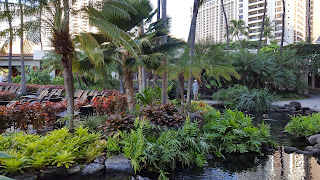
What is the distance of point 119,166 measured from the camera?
5.46 metres

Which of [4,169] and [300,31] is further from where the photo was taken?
[300,31]

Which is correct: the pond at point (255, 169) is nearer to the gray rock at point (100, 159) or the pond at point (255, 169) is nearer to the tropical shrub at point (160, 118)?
the gray rock at point (100, 159)

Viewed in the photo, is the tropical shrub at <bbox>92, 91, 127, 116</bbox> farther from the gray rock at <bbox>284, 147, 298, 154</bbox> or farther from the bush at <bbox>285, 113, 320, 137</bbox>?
the bush at <bbox>285, 113, 320, 137</bbox>

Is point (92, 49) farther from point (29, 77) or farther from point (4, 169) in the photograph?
point (29, 77)

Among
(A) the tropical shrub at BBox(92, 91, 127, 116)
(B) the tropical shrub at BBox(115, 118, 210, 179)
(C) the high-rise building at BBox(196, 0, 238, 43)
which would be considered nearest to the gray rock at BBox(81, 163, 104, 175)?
(B) the tropical shrub at BBox(115, 118, 210, 179)

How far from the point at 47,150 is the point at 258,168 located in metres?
4.48

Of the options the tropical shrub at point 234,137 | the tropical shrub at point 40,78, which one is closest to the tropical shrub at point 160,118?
the tropical shrub at point 234,137

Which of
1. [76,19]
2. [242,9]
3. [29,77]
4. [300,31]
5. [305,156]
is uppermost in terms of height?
[242,9]

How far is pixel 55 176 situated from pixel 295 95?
837 inches

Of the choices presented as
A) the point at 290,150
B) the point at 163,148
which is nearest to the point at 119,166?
the point at 163,148

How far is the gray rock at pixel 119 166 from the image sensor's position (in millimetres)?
5430

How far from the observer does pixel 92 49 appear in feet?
25.2

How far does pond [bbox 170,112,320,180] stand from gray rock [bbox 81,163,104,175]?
1446mm

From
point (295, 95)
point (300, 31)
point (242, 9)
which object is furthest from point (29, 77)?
point (300, 31)
